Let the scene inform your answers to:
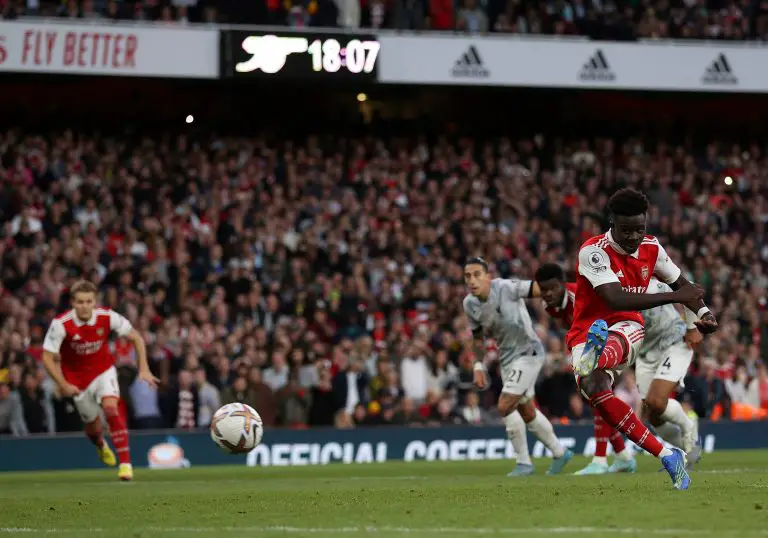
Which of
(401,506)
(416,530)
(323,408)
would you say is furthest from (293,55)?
(416,530)

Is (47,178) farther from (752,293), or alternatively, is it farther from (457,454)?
(752,293)

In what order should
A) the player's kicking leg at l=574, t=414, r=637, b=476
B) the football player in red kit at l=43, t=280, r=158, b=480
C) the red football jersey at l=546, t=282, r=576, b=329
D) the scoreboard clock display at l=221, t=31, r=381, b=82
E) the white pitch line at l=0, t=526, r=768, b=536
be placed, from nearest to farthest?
the white pitch line at l=0, t=526, r=768, b=536 < the red football jersey at l=546, t=282, r=576, b=329 < the player's kicking leg at l=574, t=414, r=637, b=476 < the football player in red kit at l=43, t=280, r=158, b=480 < the scoreboard clock display at l=221, t=31, r=381, b=82

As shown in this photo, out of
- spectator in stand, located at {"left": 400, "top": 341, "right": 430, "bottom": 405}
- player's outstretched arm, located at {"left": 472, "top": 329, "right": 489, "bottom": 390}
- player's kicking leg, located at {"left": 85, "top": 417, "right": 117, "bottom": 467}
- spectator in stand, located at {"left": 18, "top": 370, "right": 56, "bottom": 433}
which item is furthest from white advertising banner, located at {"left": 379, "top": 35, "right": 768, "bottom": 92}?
player's kicking leg, located at {"left": 85, "top": 417, "right": 117, "bottom": 467}

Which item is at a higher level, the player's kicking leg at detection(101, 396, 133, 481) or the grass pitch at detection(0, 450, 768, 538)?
the player's kicking leg at detection(101, 396, 133, 481)

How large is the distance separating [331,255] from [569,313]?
10.9 metres

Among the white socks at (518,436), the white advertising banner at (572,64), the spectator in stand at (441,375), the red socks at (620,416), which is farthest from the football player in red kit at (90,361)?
the white advertising banner at (572,64)

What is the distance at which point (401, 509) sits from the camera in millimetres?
9078

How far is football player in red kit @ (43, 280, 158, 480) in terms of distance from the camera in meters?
14.5

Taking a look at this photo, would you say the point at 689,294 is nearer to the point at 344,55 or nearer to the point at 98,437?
the point at 98,437

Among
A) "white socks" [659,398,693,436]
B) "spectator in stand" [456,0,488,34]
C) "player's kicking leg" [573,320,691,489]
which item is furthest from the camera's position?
"spectator in stand" [456,0,488,34]

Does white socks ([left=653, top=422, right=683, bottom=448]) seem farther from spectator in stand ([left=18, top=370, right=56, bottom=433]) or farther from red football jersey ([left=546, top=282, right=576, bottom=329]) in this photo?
spectator in stand ([left=18, top=370, right=56, bottom=433])

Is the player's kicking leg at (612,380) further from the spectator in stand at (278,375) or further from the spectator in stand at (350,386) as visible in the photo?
the spectator in stand at (278,375)

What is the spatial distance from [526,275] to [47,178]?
345 inches

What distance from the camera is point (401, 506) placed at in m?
9.33
